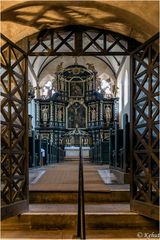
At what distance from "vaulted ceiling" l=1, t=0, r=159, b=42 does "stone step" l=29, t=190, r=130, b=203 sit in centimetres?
318

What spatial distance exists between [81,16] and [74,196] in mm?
3611

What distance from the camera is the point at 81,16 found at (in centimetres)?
660

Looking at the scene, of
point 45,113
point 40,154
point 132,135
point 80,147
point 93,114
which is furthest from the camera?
point 93,114

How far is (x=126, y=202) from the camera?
689cm

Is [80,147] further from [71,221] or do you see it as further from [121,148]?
[121,148]

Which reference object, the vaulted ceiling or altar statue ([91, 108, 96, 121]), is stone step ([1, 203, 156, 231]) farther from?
altar statue ([91, 108, 96, 121])

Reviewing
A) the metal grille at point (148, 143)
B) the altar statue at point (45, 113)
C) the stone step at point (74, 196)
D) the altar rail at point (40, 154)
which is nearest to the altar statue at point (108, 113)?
the altar statue at point (45, 113)

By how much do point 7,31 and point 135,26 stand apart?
2.45 meters

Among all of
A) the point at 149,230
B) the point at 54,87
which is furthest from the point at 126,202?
the point at 54,87

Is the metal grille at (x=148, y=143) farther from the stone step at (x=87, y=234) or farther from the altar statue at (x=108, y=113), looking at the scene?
the altar statue at (x=108, y=113)

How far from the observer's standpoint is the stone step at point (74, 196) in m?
6.86

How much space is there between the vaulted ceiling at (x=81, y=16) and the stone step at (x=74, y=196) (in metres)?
3.18

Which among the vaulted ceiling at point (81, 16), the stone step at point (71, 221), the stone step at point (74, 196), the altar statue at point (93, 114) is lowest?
the stone step at point (71, 221)

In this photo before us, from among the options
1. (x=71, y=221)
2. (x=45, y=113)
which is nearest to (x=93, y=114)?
(x=45, y=113)
